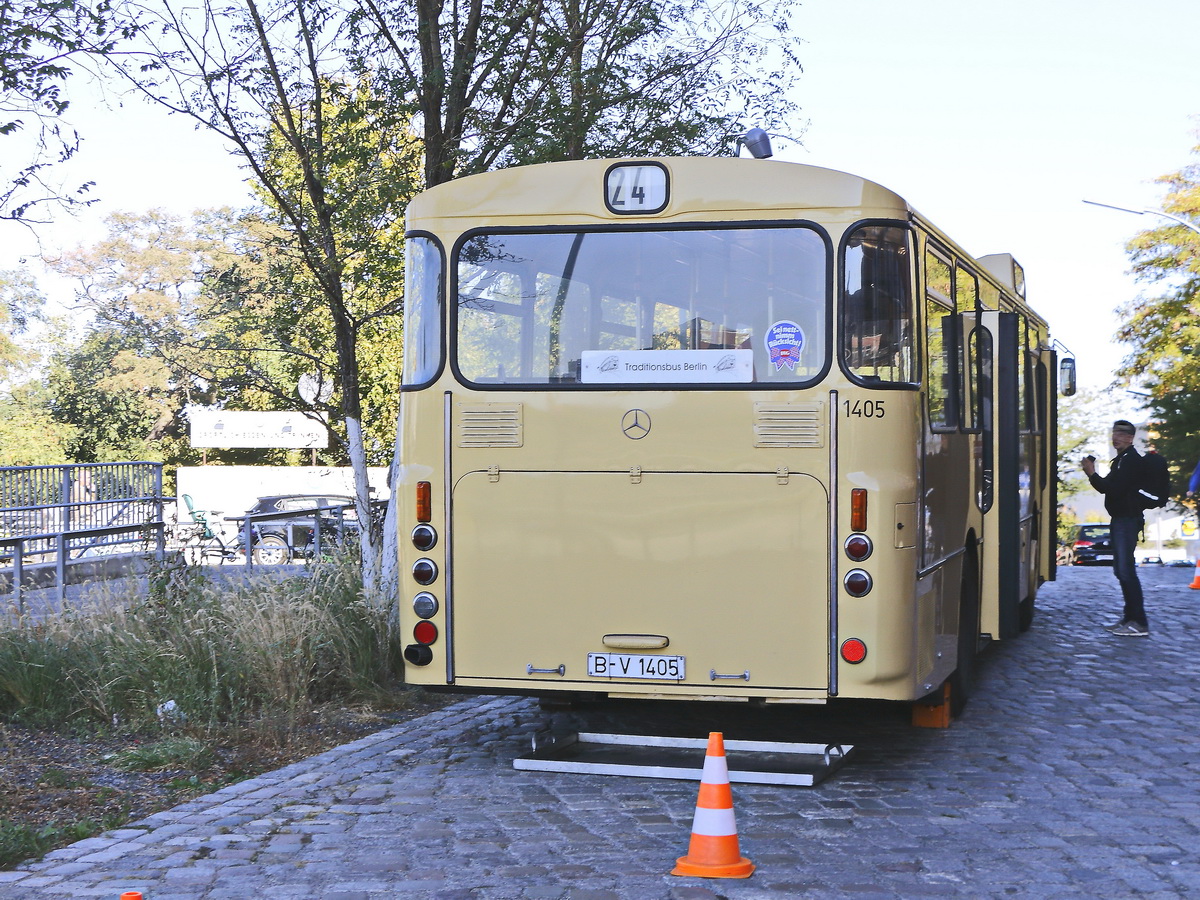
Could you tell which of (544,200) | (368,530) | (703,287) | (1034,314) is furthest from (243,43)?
(1034,314)

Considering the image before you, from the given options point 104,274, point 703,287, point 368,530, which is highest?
point 104,274

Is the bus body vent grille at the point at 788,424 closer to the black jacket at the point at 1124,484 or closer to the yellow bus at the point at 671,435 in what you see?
the yellow bus at the point at 671,435

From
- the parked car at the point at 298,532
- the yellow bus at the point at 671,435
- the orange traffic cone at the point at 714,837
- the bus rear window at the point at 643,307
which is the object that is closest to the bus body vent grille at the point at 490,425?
the yellow bus at the point at 671,435

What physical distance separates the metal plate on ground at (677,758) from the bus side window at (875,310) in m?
2.05

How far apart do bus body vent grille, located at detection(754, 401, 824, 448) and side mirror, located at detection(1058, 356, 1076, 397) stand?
382 inches

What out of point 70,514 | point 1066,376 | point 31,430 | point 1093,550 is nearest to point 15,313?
point 31,430

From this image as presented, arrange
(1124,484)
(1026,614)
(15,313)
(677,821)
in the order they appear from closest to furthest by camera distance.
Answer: (677,821) → (1124,484) → (1026,614) → (15,313)

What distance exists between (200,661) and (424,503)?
8.99 feet

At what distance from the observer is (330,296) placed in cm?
1232

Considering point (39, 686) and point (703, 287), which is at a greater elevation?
point (703, 287)

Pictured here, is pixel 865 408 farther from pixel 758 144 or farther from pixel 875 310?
pixel 758 144

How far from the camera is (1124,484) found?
44.9 feet

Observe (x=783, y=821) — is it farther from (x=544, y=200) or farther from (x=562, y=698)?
(x=544, y=200)

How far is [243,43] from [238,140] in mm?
794
